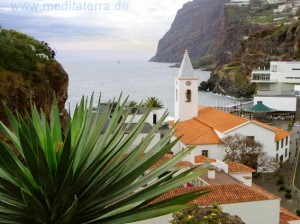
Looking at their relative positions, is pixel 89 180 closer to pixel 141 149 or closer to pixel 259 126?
pixel 141 149

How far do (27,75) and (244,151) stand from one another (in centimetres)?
1831

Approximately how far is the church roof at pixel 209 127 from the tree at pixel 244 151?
999 mm

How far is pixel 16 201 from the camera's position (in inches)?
183

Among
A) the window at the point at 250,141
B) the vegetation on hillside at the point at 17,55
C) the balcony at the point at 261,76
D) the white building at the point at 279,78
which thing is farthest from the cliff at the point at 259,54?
the vegetation on hillside at the point at 17,55

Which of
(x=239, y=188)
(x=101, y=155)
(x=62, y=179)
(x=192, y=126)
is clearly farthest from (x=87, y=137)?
(x=192, y=126)

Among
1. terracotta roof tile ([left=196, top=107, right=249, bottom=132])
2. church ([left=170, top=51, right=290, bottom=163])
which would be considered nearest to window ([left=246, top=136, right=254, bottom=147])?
church ([left=170, top=51, right=290, bottom=163])

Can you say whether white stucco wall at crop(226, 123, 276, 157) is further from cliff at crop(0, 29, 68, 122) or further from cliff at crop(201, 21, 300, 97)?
cliff at crop(201, 21, 300, 97)

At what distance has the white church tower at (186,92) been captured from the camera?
38.0 metres

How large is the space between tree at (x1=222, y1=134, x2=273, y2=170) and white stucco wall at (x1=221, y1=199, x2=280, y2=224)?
1539 centimetres

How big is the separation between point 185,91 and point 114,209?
110 feet

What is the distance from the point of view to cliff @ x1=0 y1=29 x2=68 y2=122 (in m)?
14.6

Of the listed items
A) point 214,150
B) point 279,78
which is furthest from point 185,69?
point 279,78

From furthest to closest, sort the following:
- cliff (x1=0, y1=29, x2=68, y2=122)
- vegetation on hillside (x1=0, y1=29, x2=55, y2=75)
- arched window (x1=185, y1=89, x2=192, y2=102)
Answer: arched window (x1=185, y1=89, x2=192, y2=102), vegetation on hillside (x1=0, y1=29, x2=55, y2=75), cliff (x1=0, y1=29, x2=68, y2=122)

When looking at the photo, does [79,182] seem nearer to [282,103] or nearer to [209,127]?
[209,127]
